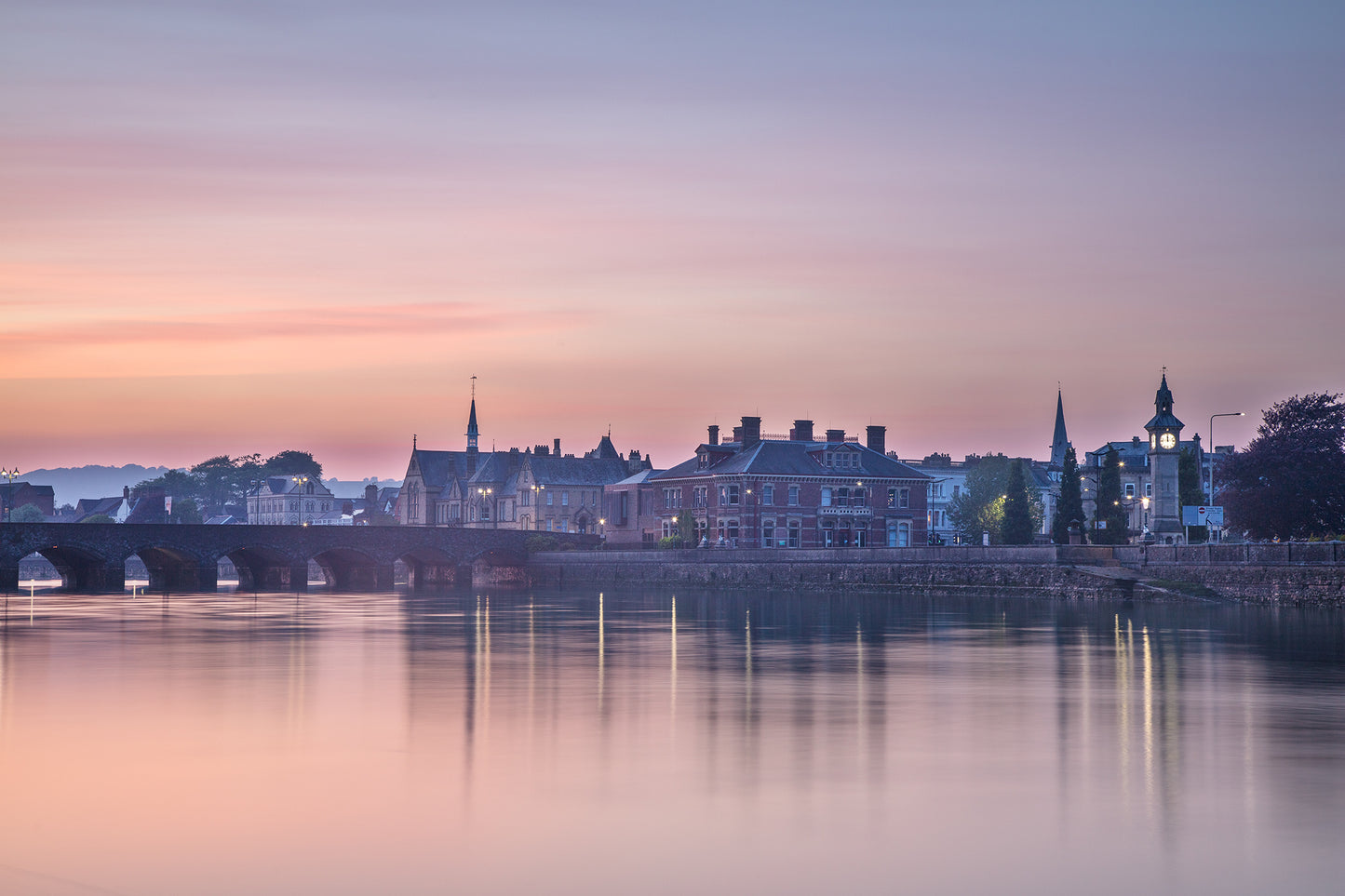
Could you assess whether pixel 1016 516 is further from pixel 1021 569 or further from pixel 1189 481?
pixel 1021 569

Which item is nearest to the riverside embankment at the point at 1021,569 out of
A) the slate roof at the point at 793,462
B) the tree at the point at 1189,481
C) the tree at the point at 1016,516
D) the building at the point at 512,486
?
the slate roof at the point at 793,462

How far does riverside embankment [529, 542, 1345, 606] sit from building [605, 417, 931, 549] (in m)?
9.68

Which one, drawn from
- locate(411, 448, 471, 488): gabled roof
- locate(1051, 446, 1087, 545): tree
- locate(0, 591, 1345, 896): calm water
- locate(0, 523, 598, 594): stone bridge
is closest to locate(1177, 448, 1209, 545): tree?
locate(1051, 446, 1087, 545): tree

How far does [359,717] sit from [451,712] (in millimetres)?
1815

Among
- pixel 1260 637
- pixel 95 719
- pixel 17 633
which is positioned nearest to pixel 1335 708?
pixel 1260 637

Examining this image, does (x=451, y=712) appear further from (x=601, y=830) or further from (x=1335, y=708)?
(x=1335, y=708)

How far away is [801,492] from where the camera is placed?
120 metres

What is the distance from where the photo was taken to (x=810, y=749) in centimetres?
2441

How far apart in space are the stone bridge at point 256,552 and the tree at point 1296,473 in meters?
60.6

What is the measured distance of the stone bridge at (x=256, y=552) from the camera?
4114 inches

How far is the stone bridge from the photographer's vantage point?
104m

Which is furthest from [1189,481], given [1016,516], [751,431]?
[751,431]

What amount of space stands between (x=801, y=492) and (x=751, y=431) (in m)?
7.09

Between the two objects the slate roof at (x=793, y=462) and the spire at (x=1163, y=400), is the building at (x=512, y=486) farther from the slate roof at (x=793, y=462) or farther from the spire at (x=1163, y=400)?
the spire at (x=1163, y=400)
